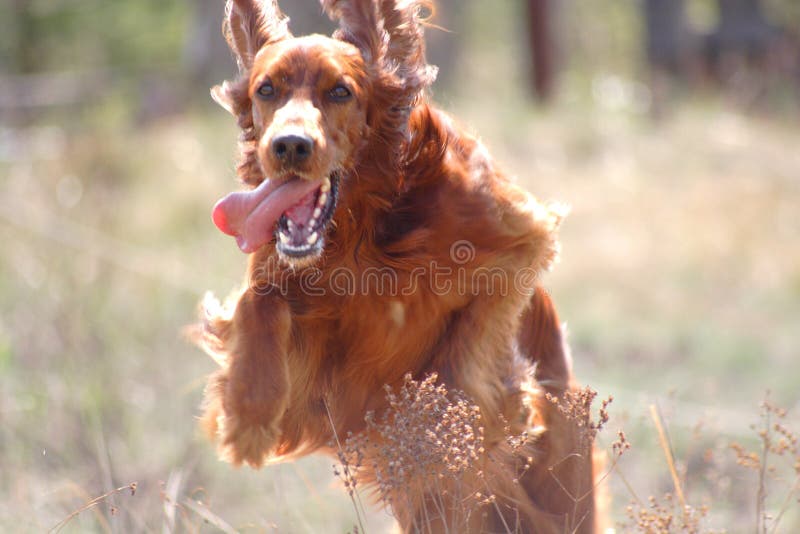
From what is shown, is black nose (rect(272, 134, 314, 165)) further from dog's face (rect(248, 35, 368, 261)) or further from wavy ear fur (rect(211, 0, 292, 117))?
wavy ear fur (rect(211, 0, 292, 117))

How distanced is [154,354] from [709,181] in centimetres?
545

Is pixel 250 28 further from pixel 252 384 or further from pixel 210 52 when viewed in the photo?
pixel 210 52

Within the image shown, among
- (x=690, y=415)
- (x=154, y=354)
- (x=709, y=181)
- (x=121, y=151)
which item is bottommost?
(x=690, y=415)

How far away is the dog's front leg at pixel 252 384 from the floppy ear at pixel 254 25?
83cm

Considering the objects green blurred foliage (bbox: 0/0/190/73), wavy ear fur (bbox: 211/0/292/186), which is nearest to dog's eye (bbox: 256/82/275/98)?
wavy ear fur (bbox: 211/0/292/186)

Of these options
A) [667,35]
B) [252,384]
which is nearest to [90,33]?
[667,35]

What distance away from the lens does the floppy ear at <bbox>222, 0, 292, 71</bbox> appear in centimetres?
331

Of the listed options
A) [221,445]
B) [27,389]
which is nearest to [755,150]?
[27,389]

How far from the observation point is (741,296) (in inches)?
297

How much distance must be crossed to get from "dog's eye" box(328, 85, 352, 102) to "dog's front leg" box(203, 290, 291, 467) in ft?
1.98

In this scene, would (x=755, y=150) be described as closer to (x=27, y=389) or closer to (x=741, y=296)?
(x=741, y=296)

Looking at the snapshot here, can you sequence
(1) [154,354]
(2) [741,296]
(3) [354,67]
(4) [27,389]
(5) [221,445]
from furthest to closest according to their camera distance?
(2) [741,296] → (1) [154,354] → (4) [27,389] → (3) [354,67] → (5) [221,445]

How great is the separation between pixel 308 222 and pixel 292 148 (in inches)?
9.1

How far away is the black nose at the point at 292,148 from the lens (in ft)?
9.17
